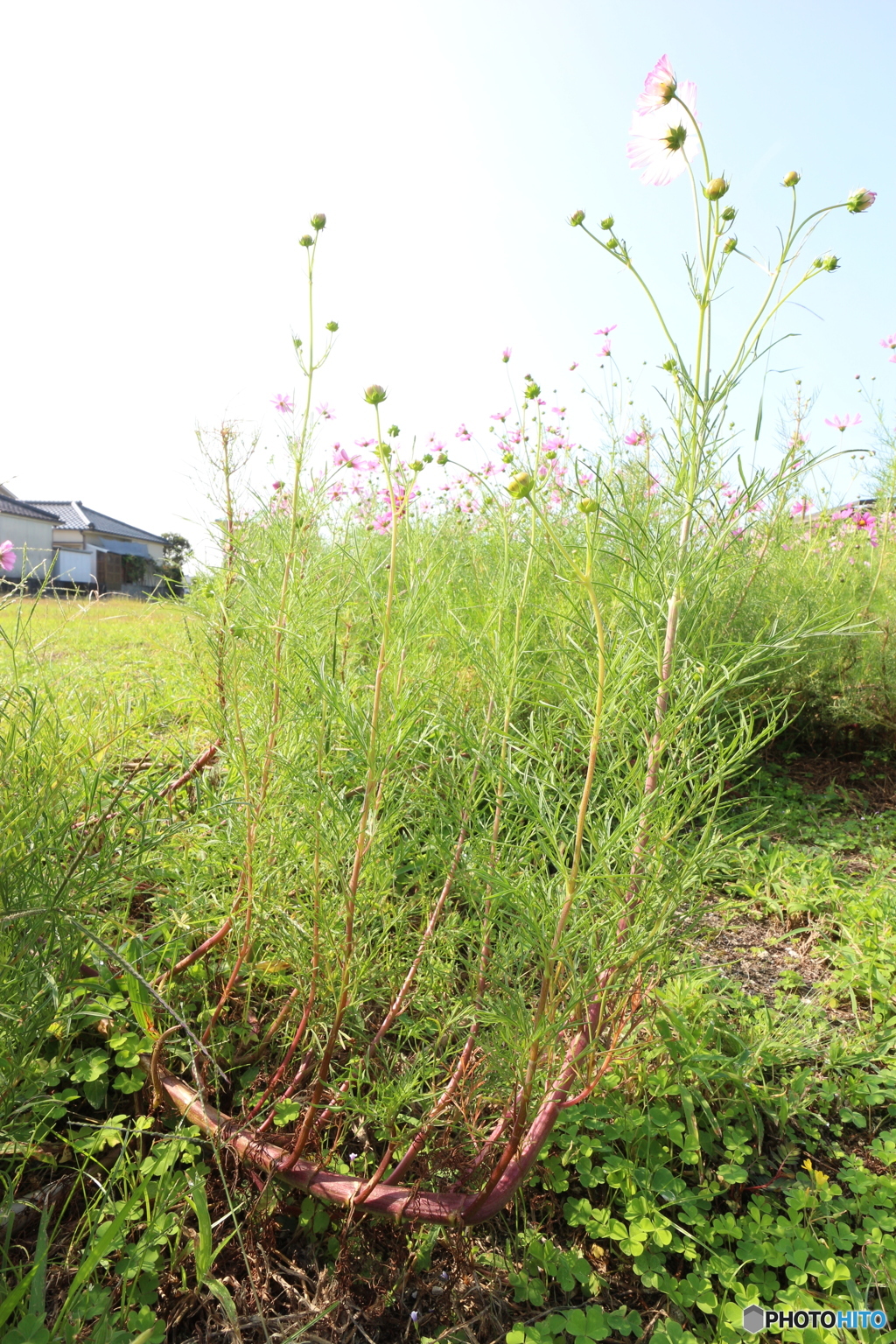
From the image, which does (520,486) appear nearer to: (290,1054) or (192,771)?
(290,1054)

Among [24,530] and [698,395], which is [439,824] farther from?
[24,530]

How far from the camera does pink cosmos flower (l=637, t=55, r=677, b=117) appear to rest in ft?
2.97

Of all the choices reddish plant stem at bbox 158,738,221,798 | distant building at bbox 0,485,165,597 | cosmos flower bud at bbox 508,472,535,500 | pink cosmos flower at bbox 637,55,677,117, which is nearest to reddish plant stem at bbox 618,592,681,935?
cosmos flower bud at bbox 508,472,535,500

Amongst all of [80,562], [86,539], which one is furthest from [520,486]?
[86,539]

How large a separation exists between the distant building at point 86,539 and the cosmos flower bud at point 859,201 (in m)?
20.4

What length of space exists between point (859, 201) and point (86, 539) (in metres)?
35.0

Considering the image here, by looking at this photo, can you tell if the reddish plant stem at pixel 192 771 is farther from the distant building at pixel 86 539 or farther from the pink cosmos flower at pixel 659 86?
the distant building at pixel 86 539

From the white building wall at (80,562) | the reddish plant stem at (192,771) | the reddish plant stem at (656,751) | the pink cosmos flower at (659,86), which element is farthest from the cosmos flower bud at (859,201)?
the white building wall at (80,562)

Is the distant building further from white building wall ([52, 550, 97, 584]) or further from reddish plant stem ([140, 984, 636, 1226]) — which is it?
reddish plant stem ([140, 984, 636, 1226])

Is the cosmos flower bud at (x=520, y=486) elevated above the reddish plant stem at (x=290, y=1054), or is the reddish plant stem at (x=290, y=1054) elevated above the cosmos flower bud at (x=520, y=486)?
the cosmos flower bud at (x=520, y=486)

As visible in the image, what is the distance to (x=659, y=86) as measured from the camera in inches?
35.7

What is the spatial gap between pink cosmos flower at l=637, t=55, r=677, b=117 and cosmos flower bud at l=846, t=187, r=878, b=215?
269 mm

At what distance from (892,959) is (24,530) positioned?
2981cm

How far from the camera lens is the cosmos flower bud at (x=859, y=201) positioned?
0.94 meters
